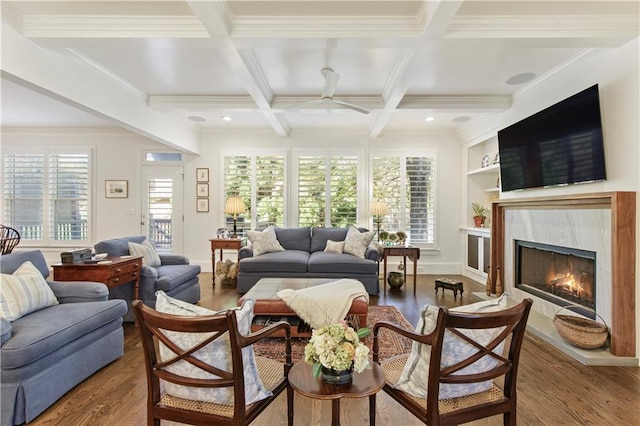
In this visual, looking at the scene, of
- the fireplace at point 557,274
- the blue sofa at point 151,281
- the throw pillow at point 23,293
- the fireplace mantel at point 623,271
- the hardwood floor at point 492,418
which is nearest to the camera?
the hardwood floor at point 492,418

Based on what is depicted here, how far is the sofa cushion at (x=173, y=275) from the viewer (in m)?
3.52

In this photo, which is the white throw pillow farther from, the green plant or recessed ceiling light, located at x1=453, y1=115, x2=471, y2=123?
the green plant

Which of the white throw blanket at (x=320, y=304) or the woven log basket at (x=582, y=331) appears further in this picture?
the white throw blanket at (x=320, y=304)

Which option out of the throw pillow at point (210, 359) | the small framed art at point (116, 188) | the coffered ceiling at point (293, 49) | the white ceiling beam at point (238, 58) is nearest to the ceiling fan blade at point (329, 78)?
the coffered ceiling at point (293, 49)

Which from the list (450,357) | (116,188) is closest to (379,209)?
(450,357)

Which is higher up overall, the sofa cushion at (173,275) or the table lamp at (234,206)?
the table lamp at (234,206)

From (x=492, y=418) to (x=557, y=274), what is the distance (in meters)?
2.38

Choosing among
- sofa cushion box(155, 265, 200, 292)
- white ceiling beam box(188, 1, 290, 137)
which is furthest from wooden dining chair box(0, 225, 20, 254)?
white ceiling beam box(188, 1, 290, 137)

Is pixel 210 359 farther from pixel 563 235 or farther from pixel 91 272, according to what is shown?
pixel 563 235

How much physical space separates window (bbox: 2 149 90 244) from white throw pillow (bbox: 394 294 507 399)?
6.89 meters

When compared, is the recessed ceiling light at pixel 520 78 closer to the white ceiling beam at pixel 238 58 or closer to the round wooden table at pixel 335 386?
the white ceiling beam at pixel 238 58

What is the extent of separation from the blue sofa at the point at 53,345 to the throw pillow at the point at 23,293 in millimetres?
50

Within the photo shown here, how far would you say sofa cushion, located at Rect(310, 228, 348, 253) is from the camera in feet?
17.9

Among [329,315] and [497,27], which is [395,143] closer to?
[497,27]
